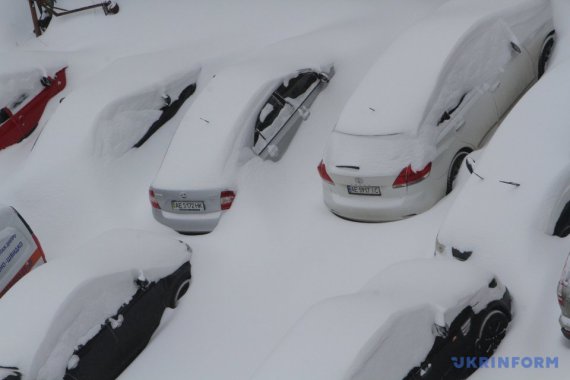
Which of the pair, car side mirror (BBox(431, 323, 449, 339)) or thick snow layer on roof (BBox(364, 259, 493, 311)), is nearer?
car side mirror (BBox(431, 323, 449, 339))

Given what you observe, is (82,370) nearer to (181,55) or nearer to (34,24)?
(181,55)

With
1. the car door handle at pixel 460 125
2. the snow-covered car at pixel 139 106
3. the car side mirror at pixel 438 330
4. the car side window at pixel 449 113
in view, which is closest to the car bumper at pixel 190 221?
the snow-covered car at pixel 139 106

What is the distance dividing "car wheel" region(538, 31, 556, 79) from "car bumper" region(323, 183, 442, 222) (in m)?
2.71

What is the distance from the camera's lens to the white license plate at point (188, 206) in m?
9.45

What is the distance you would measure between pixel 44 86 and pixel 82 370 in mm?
7734

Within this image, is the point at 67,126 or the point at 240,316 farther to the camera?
the point at 67,126

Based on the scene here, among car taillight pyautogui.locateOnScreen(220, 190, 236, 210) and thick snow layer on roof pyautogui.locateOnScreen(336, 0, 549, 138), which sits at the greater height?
thick snow layer on roof pyautogui.locateOnScreen(336, 0, 549, 138)

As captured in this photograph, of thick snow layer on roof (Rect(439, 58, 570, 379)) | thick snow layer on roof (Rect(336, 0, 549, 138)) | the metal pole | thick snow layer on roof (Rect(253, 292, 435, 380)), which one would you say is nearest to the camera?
thick snow layer on roof (Rect(253, 292, 435, 380))

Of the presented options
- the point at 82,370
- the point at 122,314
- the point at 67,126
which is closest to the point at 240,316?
the point at 122,314

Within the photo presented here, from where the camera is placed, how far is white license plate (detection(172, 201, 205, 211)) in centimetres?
945

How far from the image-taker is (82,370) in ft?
22.9

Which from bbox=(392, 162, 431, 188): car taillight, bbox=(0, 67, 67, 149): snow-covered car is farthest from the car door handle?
bbox=(0, 67, 67, 149): snow-covered car

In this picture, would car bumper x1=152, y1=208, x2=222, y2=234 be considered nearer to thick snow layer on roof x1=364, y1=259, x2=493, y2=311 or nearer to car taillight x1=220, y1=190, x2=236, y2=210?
car taillight x1=220, y1=190, x2=236, y2=210

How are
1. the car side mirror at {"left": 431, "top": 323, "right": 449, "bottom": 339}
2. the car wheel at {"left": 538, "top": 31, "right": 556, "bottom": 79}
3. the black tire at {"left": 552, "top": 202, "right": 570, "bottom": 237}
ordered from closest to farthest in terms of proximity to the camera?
the car side mirror at {"left": 431, "top": 323, "right": 449, "bottom": 339} < the black tire at {"left": 552, "top": 202, "right": 570, "bottom": 237} < the car wheel at {"left": 538, "top": 31, "right": 556, "bottom": 79}
